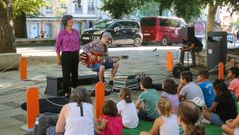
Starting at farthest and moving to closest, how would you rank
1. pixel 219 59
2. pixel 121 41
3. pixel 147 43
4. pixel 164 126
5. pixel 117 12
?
pixel 117 12 → pixel 147 43 → pixel 121 41 → pixel 219 59 → pixel 164 126

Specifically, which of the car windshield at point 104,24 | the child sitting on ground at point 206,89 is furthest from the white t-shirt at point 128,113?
the car windshield at point 104,24

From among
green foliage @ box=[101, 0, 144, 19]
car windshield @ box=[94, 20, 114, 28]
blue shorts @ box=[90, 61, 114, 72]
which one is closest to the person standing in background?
blue shorts @ box=[90, 61, 114, 72]

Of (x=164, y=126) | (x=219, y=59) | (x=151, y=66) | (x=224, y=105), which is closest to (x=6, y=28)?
(x=151, y=66)

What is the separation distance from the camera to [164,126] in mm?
5375

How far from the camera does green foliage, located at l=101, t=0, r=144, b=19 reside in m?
36.2

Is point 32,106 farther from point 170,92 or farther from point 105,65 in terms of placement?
point 105,65

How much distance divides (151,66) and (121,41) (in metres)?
12.0

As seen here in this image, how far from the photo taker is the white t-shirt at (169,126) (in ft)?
17.6

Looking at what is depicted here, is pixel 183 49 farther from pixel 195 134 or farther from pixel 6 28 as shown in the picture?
pixel 195 134

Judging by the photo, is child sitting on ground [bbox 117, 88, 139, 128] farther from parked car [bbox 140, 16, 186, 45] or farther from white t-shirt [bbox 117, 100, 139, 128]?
parked car [bbox 140, 16, 186, 45]

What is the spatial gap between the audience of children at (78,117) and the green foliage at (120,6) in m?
31.1

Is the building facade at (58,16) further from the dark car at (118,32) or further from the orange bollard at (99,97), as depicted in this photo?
the orange bollard at (99,97)

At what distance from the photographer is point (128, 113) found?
22.2ft

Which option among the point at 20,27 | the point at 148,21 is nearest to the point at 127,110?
the point at 148,21
